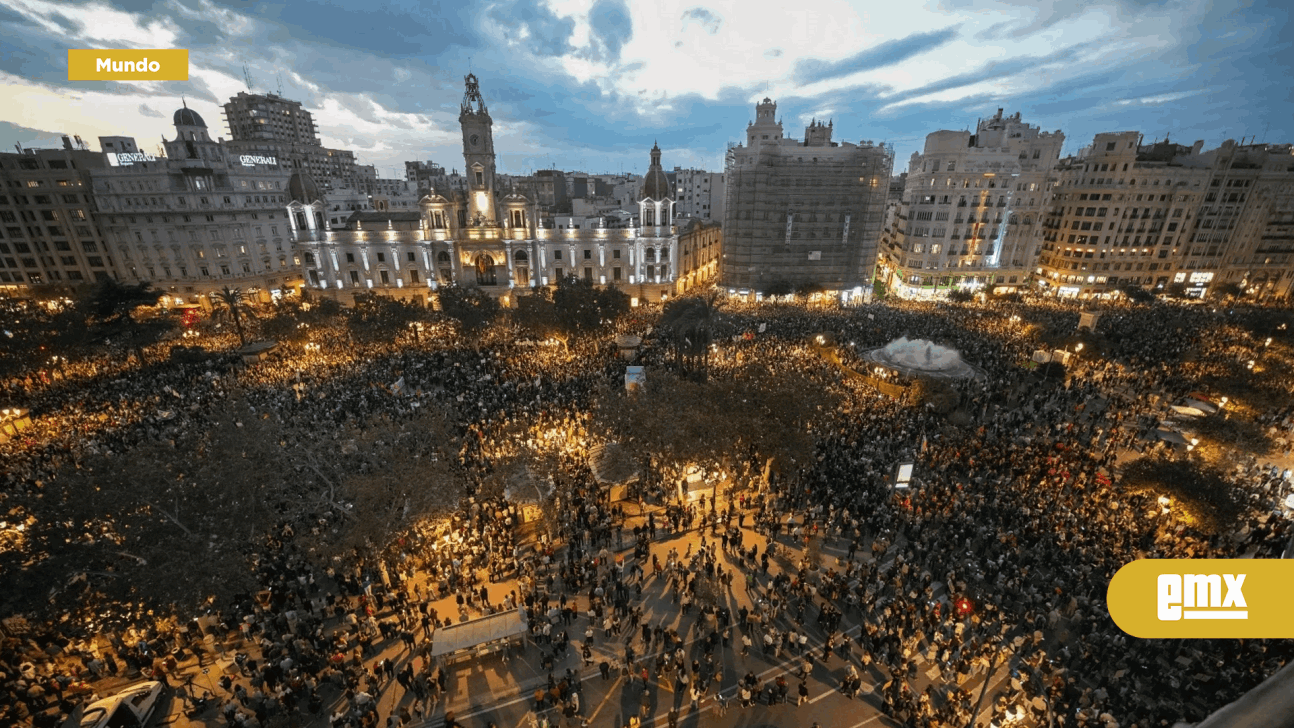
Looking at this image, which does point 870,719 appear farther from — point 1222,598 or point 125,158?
point 125,158

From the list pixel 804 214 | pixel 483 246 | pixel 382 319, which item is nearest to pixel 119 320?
pixel 382 319

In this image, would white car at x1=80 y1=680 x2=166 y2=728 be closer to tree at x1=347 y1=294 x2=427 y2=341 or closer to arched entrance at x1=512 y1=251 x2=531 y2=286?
tree at x1=347 y1=294 x2=427 y2=341

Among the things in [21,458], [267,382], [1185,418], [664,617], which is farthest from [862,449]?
[21,458]

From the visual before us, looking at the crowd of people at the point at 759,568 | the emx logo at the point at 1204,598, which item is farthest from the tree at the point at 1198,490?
the emx logo at the point at 1204,598

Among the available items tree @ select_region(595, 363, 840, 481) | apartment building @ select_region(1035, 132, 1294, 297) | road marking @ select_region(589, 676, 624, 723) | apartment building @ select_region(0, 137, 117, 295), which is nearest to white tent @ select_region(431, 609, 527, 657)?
road marking @ select_region(589, 676, 624, 723)

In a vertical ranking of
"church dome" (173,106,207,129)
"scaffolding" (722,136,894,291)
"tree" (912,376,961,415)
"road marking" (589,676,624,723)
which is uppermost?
"church dome" (173,106,207,129)

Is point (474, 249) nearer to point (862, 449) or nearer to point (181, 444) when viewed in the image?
point (181, 444)
